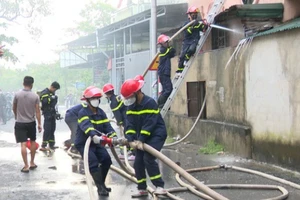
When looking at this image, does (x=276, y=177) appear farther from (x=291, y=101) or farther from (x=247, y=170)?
(x=291, y=101)

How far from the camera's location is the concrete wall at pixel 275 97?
24.3 feet

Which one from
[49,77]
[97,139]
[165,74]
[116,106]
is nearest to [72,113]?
[116,106]

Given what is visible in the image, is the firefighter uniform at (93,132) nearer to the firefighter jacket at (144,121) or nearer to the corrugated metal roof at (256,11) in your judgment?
the firefighter jacket at (144,121)

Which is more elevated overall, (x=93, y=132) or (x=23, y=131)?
(x=93, y=132)

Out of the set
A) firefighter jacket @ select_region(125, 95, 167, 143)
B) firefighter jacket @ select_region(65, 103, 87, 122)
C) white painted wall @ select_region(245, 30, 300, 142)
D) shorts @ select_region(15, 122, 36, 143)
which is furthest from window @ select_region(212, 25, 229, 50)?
firefighter jacket @ select_region(125, 95, 167, 143)

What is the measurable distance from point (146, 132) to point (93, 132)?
2.47 ft

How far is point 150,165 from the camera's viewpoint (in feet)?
19.3

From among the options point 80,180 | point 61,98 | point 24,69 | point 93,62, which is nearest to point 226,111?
point 80,180

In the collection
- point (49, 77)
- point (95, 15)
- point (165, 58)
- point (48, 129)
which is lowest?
point (48, 129)

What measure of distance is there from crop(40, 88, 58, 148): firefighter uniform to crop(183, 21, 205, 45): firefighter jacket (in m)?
3.63

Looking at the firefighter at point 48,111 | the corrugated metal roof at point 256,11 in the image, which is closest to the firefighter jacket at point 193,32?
the corrugated metal roof at point 256,11

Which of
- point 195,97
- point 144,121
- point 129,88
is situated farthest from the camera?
point 195,97

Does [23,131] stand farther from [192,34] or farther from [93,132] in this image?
[192,34]

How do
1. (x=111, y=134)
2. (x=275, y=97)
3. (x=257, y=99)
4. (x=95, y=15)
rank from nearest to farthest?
(x=111, y=134), (x=275, y=97), (x=257, y=99), (x=95, y=15)
